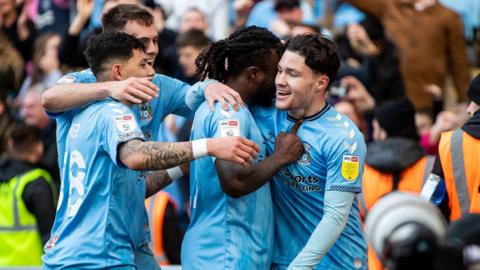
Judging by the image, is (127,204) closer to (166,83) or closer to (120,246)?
(120,246)

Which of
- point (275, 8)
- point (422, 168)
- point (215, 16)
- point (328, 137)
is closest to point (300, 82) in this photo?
point (328, 137)

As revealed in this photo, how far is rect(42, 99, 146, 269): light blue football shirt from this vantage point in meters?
6.22

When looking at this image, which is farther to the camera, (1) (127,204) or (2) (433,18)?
(2) (433,18)

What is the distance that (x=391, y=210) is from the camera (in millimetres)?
3945

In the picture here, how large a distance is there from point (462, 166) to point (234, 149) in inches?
76.4

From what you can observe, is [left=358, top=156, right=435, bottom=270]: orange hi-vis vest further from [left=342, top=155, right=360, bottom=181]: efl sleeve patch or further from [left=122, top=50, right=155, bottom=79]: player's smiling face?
[left=122, top=50, right=155, bottom=79]: player's smiling face

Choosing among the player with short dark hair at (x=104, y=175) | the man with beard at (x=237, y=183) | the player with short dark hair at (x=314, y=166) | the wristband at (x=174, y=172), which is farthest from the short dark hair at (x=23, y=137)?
the player with short dark hair at (x=314, y=166)

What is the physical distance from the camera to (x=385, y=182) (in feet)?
27.7

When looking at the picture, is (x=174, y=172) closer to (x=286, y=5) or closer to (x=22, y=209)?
(x=22, y=209)

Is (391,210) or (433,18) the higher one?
(391,210)

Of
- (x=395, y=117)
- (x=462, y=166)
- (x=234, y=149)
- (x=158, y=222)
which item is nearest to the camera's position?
(x=234, y=149)

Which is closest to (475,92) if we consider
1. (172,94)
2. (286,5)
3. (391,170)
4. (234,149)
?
(391,170)

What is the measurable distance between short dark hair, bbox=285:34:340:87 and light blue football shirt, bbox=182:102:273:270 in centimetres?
48

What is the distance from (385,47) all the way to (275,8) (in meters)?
1.43
